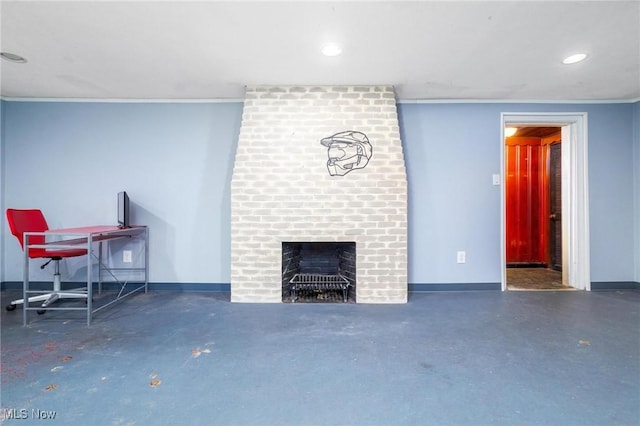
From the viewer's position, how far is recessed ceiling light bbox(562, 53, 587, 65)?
8.13 feet

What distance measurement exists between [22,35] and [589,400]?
4355 mm

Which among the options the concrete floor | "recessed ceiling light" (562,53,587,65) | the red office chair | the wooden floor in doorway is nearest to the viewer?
the concrete floor

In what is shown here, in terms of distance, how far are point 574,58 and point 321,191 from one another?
252 centimetres

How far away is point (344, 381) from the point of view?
1673mm

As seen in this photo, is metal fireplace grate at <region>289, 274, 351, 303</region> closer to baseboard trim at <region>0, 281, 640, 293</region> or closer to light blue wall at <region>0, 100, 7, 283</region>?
baseboard trim at <region>0, 281, 640, 293</region>

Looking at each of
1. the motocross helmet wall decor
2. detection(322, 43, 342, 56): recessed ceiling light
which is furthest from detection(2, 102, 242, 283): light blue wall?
detection(322, 43, 342, 56): recessed ceiling light

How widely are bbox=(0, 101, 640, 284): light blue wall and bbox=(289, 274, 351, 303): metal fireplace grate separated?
0.92m

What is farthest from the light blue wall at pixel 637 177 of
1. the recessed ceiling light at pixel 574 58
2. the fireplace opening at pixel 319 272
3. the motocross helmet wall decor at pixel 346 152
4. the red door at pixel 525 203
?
the fireplace opening at pixel 319 272

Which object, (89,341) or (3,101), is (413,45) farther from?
(3,101)

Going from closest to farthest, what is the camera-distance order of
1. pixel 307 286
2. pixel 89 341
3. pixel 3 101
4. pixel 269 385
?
pixel 269 385 < pixel 89 341 < pixel 307 286 < pixel 3 101

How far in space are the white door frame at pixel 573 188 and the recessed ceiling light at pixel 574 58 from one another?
0.99 meters

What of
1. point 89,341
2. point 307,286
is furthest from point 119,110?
point 307,286

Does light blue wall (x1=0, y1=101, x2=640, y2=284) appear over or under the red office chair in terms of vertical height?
over

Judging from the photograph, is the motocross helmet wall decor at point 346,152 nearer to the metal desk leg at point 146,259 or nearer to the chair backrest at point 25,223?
the metal desk leg at point 146,259
